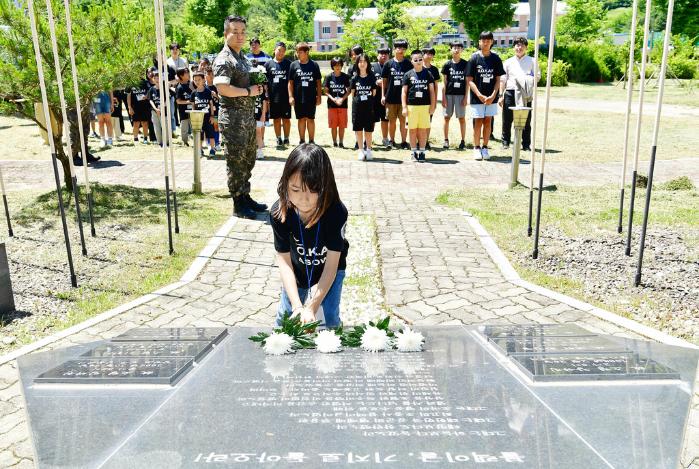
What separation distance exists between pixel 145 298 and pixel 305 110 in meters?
8.51

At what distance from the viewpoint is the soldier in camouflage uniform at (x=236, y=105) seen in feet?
25.0

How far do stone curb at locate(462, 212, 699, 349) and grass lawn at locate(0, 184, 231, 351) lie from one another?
3.23 meters

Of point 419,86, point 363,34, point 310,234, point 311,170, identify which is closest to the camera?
point 311,170

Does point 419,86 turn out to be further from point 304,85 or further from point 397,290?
point 397,290

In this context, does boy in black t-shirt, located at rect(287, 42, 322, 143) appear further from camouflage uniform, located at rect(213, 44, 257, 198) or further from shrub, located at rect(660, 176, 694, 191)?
shrub, located at rect(660, 176, 694, 191)

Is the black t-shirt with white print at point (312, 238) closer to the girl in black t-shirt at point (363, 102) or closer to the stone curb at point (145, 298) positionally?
the stone curb at point (145, 298)

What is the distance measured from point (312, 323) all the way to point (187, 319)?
7.60ft

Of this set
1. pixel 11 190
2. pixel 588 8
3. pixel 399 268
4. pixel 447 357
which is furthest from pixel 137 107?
pixel 588 8

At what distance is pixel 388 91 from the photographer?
13430 mm

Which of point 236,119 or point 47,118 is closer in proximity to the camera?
point 47,118

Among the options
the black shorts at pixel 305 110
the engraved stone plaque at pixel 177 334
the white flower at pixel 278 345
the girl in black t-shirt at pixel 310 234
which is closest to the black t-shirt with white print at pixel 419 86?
the black shorts at pixel 305 110

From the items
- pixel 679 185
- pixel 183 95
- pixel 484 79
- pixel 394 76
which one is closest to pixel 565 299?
pixel 679 185

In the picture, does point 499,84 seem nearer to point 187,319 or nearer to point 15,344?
point 187,319

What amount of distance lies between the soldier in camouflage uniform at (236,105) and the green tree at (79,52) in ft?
5.73
